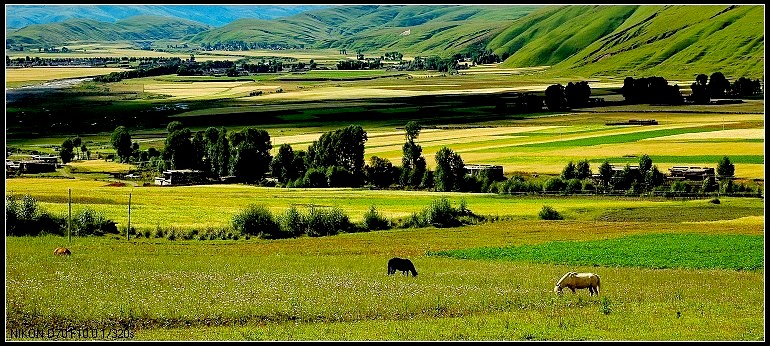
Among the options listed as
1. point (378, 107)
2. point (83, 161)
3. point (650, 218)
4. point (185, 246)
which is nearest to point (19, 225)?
point (185, 246)

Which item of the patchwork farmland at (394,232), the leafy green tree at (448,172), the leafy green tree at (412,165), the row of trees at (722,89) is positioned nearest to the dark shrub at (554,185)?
the patchwork farmland at (394,232)

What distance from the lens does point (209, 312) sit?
1056 inches

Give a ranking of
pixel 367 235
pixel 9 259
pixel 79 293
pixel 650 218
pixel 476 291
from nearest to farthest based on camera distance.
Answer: pixel 79 293, pixel 476 291, pixel 9 259, pixel 367 235, pixel 650 218

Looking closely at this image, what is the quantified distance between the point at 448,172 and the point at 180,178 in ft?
81.0

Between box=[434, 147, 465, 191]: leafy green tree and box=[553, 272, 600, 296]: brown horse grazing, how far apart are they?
52.4 m

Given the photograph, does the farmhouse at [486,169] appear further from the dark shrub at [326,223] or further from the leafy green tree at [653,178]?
the dark shrub at [326,223]

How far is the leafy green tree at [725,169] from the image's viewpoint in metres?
83.1

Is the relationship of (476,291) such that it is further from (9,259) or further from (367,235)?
(367,235)

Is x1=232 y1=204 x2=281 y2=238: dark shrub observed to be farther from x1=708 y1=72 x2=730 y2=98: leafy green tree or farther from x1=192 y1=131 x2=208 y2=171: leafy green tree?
x1=708 y1=72 x2=730 y2=98: leafy green tree

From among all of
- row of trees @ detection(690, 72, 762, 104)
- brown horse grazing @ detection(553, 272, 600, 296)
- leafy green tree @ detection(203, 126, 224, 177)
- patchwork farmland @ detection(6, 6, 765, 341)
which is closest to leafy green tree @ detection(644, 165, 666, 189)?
patchwork farmland @ detection(6, 6, 765, 341)

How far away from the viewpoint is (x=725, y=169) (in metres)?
83.6

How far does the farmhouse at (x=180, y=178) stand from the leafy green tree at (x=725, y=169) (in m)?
46.0

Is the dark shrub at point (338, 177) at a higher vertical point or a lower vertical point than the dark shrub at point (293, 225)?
higher

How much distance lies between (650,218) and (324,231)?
21.8 meters
